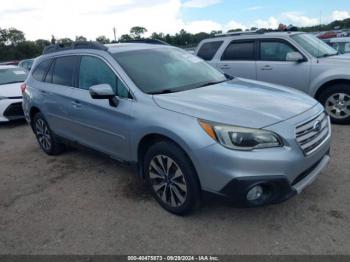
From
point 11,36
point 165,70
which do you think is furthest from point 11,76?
point 11,36

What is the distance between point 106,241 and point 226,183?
Answer: 126 cm

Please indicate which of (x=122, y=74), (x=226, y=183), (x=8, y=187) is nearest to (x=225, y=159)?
(x=226, y=183)

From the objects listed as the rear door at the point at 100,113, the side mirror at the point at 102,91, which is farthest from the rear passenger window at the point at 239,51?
the side mirror at the point at 102,91

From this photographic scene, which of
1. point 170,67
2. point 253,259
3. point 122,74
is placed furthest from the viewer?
point 170,67

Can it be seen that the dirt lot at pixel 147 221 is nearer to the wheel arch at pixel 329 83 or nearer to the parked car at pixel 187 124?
the parked car at pixel 187 124

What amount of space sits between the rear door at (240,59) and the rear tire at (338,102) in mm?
1502

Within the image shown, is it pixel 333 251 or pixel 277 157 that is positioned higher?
pixel 277 157

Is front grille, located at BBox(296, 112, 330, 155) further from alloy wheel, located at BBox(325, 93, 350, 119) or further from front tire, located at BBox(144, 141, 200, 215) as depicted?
alloy wheel, located at BBox(325, 93, 350, 119)

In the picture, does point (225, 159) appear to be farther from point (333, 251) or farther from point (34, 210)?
point (34, 210)

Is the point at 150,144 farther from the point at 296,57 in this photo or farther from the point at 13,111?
the point at 13,111

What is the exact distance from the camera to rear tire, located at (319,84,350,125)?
6.41 meters

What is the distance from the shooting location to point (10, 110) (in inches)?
338

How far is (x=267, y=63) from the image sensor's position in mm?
7242

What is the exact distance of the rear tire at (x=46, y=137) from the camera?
579cm
